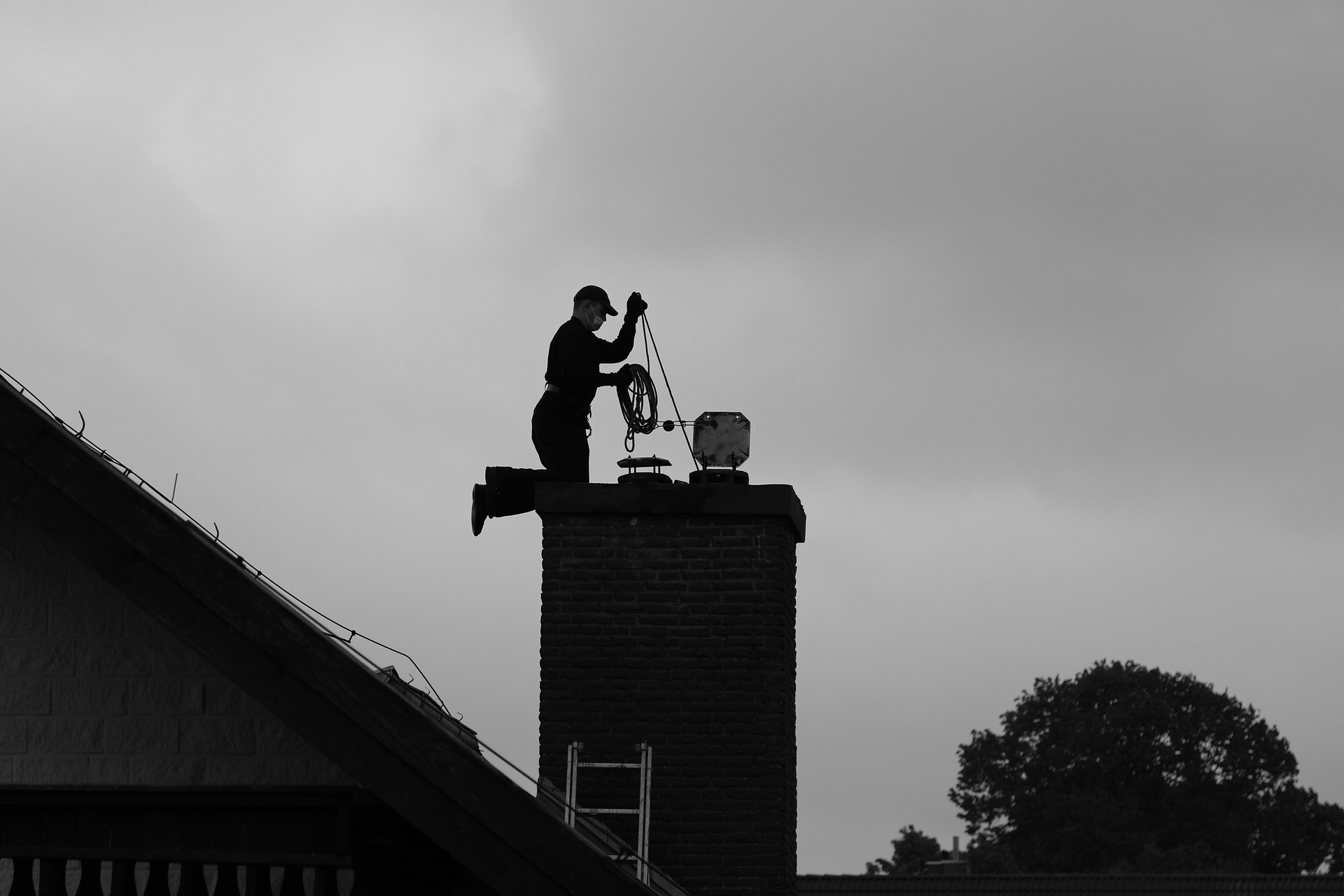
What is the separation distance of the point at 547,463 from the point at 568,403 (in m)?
0.39

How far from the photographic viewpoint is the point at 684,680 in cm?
1002

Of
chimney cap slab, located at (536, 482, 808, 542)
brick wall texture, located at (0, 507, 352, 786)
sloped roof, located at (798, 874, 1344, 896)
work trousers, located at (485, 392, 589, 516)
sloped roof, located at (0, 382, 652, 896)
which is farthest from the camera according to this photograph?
sloped roof, located at (798, 874, 1344, 896)

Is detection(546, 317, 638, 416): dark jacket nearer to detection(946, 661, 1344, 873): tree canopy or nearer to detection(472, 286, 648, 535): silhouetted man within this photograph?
detection(472, 286, 648, 535): silhouetted man

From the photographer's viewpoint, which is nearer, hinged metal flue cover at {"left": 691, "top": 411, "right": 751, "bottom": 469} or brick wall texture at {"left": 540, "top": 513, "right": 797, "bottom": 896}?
brick wall texture at {"left": 540, "top": 513, "right": 797, "bottom": 896}

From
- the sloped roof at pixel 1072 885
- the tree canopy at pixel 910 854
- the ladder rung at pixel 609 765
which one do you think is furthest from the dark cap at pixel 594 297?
the tree canopy at pixel 910 854

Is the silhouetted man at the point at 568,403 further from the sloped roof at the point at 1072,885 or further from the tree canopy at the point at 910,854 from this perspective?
the tree canopy at the point at 910,854

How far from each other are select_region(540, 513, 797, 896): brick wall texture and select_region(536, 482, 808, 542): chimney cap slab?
0.05 metres

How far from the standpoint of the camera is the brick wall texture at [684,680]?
9.84 m

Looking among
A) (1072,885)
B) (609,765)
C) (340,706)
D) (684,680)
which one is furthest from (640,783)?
(1072,885)

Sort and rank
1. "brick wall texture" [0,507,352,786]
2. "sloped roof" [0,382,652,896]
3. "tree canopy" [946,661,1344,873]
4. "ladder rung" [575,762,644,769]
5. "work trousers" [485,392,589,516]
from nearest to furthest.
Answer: "sloped roof" [0,382,652,896]
"brick wall texture" [0,507,352,786]
"ladder rung" [575,762,644,769]
"work trousers" [485,392,589,516]
"tree canopy" [946,661,1344,873]

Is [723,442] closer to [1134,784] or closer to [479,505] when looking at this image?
[479,505]

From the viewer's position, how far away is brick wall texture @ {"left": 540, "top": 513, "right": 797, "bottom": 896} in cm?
984

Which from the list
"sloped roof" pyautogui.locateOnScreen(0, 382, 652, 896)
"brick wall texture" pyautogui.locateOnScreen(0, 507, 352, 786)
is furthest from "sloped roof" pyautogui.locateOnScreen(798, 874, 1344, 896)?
"sloped roof" pyautogui.locateOnScreen(0, 382, 652, 896)

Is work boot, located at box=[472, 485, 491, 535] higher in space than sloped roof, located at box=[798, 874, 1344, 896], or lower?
higher
